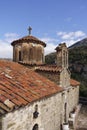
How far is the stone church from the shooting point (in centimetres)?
668

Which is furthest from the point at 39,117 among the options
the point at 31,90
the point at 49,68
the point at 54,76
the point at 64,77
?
the point at 64,77

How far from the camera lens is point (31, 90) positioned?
892 centimetres

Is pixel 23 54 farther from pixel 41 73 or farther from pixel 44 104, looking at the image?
pixel 44 104

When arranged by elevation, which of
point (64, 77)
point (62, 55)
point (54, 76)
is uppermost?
point (62, 55)

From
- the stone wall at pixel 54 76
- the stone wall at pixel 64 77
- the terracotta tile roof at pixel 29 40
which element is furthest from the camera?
the terracotta tile roof at pixel 29 40

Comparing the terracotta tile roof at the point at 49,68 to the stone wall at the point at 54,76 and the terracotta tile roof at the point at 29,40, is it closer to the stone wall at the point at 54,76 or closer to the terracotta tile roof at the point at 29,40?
the stone wall at the point at 54,76

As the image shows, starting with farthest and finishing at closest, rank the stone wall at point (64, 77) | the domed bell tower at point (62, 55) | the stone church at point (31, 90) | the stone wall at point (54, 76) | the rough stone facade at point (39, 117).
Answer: the domed bell tower at point (62, 55) < the stone wall at point (64, 77) < the stone wall at point (54, 76) < the stone church at point (31, 90) < the rough stone facade at point (39, 117)

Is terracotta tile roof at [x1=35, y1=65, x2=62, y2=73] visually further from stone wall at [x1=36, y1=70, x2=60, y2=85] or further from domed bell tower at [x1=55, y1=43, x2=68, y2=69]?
domed bell tower at [x1=55, y1=43, x2=68, y2=69]

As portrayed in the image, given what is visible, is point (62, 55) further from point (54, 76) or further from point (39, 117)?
point (39, 117)

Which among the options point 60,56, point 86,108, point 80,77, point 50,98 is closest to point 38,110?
point 50,98

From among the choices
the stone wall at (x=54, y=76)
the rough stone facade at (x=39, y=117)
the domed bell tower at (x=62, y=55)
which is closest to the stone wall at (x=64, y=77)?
the stone wall at (x=54, y=76)

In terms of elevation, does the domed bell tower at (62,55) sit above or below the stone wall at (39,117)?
above


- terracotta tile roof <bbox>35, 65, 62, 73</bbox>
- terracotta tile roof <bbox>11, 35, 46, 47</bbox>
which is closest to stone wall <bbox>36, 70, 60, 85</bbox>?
terracotta tile roof <bbox>35, 65, 62, 73</bbox>

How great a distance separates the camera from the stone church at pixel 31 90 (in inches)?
263
